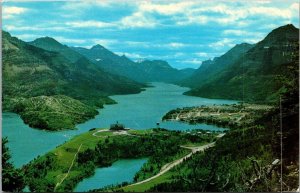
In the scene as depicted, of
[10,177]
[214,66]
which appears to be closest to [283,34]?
[214,66]

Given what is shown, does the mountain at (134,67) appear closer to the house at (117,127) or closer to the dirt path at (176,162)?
the house at (117,127)

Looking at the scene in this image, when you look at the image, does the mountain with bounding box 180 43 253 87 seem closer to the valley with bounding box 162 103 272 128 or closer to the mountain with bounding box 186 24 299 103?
the mountain with bounding box 186 24 299 103

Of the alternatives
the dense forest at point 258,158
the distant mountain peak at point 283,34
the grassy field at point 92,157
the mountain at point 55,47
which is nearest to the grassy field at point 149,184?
the grassy field at point 92,157

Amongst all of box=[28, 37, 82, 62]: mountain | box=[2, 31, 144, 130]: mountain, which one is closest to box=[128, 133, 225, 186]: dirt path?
box=[2, 31, 144, 130]: mountain

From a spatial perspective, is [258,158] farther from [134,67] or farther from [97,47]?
[97,47]

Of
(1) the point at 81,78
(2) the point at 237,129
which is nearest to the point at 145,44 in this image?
(1) the point at 81,78

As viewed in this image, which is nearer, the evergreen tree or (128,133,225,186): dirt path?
the evergreen tree
